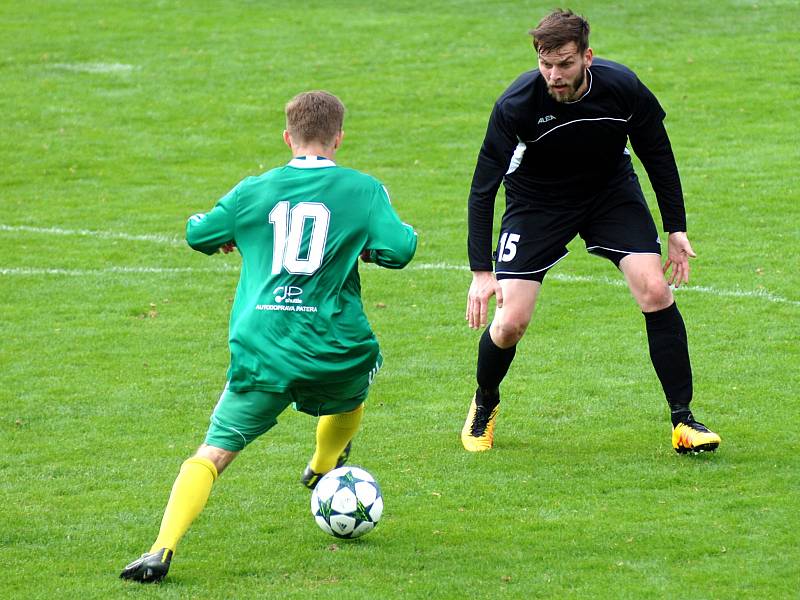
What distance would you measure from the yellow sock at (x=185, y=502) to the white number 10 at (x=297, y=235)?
90 cm

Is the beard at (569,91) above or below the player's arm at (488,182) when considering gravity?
above

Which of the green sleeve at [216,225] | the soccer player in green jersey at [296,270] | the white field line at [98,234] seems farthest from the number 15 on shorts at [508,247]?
the white field line at [98,234]

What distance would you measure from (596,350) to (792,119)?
9177 millimetres

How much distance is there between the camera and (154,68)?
22.2m

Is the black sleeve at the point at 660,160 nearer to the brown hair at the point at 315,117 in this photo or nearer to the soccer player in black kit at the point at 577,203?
the soccer player in black kit at the point at 577,203

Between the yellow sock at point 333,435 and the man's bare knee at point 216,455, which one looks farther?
the yellow sock at point 333,435

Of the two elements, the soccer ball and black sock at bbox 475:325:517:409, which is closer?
the soccer ball

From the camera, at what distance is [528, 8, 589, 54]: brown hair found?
621 centimetres

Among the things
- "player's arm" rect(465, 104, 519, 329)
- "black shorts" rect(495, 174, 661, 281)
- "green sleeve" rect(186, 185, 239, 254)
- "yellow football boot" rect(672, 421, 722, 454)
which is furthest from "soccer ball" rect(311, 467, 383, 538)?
"yellow football boot" rect(672, 421, 722, 454)

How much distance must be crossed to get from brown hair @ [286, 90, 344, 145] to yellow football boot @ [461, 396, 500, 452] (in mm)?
2420

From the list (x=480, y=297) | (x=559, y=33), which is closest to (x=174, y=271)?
(x=480, y=297)

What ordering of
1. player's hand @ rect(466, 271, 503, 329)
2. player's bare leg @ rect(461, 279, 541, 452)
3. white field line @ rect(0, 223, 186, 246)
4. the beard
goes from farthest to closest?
white field line @ rect(0, 223, 186, 246)
player's bare leg @ rect(461, 279, 541, 452)
the beard
player's hand @ rect(466, 271, 503, 329)

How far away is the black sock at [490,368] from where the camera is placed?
24.2ft

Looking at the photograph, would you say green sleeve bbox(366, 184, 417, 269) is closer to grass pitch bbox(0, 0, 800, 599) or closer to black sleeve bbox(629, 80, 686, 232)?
grass pitch bbox(0, 0, 800, 599)
